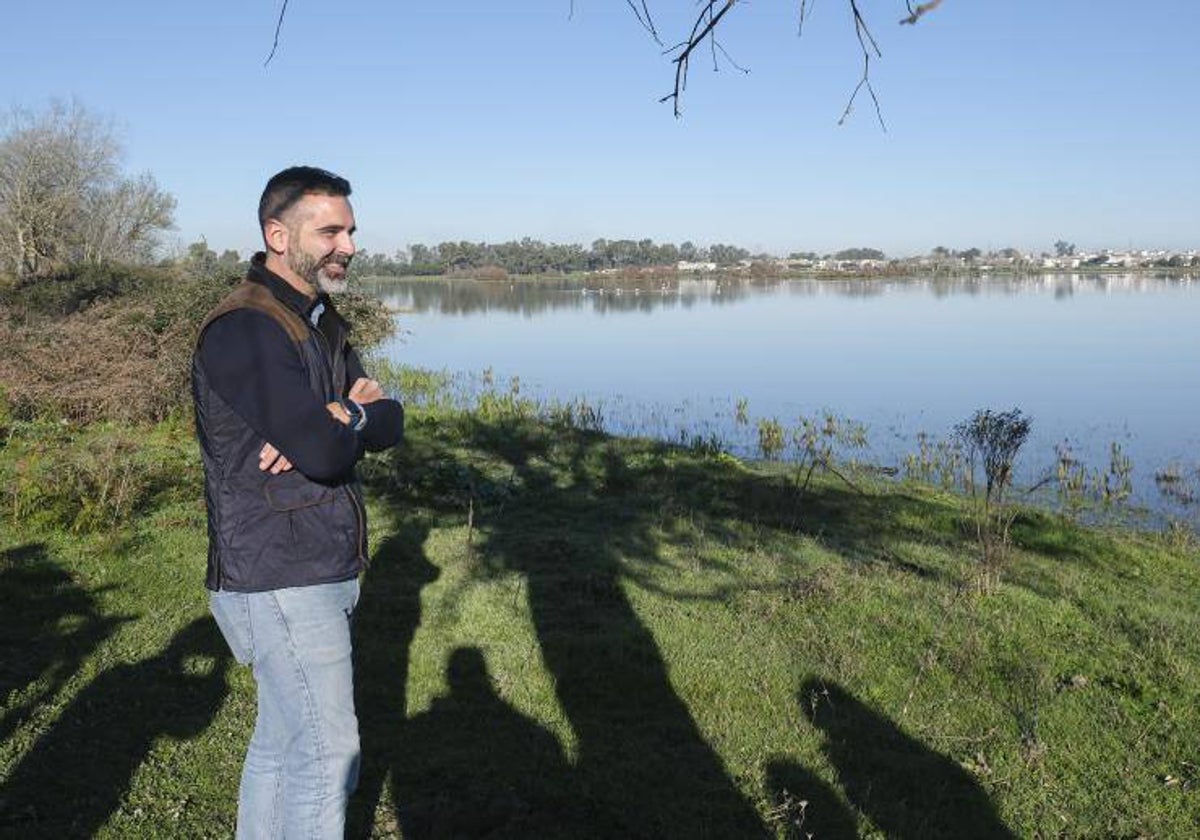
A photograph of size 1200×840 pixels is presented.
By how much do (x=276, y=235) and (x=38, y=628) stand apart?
151 inches

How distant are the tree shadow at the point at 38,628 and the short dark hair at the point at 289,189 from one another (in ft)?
9.39

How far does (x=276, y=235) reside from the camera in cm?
269

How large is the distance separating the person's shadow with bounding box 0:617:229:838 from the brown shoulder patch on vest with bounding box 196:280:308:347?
2128 millimetres

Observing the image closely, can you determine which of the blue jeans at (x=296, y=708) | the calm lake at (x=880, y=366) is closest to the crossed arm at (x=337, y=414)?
the blue jeans at (x=296, y=708)

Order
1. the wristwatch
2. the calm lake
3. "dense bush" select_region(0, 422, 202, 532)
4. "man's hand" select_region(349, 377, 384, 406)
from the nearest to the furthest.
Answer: the wristwatch < "man's hand" select_region(349, 377, 384, 406) < "dense bush" select_region(0, 422, 202, 532) < the calm lake

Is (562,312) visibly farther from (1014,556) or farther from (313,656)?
(313,656)

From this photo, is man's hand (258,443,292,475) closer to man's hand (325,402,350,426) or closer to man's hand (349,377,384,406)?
man's hand (325,402,350,426)

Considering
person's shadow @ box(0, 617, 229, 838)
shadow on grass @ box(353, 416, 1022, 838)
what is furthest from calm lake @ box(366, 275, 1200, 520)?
person's shadow @ box(0, 617, 229, 838)

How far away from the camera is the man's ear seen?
268cm

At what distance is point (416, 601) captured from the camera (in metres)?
5.94

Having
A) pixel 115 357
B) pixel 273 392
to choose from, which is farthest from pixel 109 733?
pixel 115 357

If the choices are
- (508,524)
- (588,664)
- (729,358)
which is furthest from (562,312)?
(588,664)

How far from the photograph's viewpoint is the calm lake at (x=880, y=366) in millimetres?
18328

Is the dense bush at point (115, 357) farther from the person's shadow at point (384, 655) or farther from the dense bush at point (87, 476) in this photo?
the person's shadow at point (384, 655)
